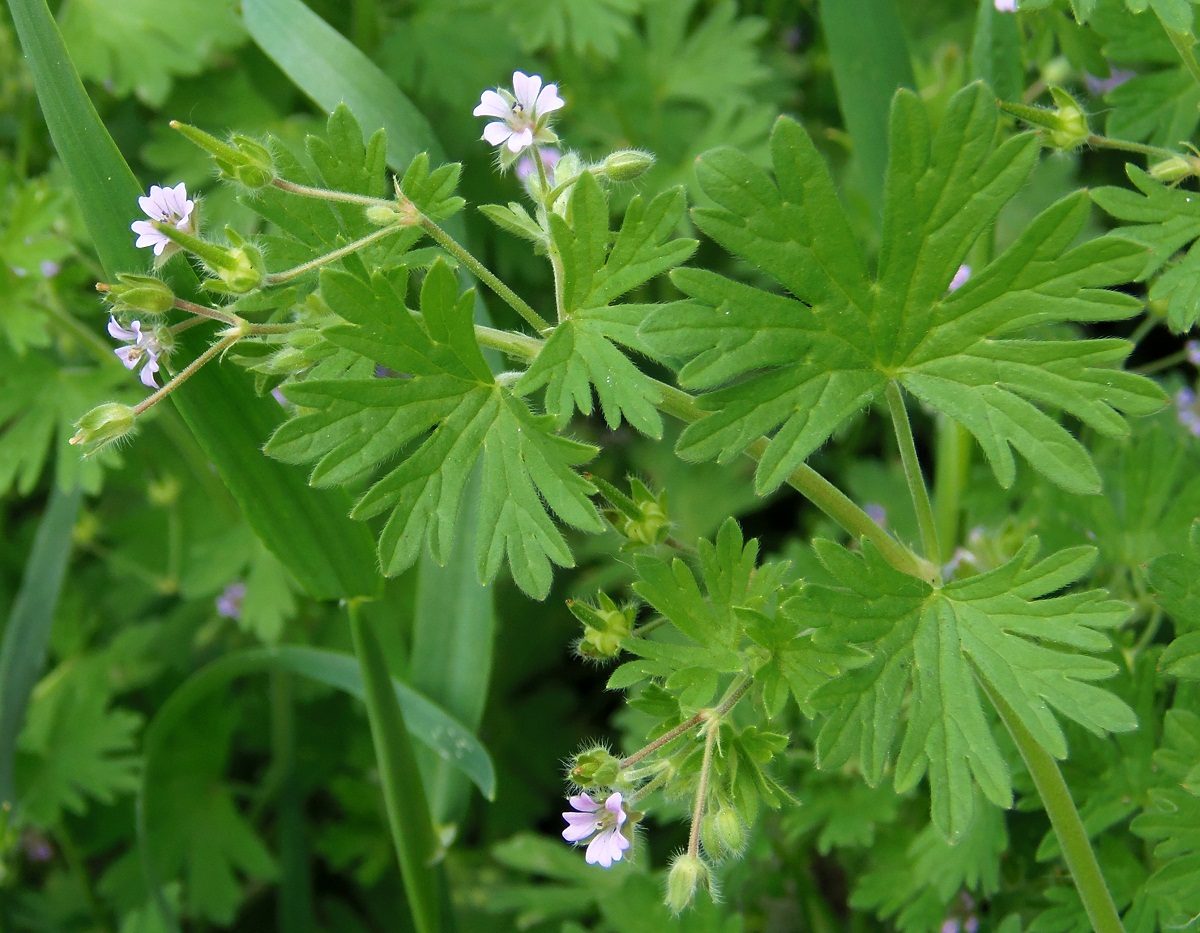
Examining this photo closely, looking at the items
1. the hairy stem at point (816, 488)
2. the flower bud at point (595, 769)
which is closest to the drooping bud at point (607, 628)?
the flower bud at point (595, 769)

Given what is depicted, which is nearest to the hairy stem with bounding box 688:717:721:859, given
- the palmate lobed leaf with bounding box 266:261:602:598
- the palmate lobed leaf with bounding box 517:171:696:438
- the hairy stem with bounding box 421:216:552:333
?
the palmate lobed leaf with bounding box 266:261:602:598

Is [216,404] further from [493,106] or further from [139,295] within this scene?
[493,106]

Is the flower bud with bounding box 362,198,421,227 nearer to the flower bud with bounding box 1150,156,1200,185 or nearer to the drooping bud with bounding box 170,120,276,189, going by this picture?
the drooping bud with bounding box 170,120,276,189

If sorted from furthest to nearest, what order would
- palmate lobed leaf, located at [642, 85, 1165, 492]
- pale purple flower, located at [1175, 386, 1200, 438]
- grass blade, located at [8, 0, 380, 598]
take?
pale purple flower, located at [1175, 386, 1200, 438] < grass blade, located at [8, 0, 380, 598] < palmate lobed leaf, located at [642, 85, 1165, 492]

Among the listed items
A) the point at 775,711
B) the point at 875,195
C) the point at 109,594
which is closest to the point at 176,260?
the point at 775,711

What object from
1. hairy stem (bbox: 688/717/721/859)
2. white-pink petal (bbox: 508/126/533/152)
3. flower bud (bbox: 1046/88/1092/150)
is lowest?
hairy stem (bbox: 688/717/721/859)

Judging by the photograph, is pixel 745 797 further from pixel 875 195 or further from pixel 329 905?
pixel 329 905
